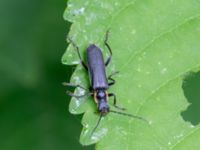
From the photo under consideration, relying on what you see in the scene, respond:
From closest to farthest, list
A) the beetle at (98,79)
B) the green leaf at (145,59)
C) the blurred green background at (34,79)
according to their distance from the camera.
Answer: the green leaf at (145,59)
the beetle at (98,79)
the blurred green background at (34,79)

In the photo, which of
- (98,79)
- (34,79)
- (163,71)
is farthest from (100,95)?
(163,71)

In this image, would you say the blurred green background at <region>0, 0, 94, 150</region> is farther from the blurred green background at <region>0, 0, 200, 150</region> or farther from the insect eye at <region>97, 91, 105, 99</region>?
the insect eye at <region>97, 91, 105, 99</region>

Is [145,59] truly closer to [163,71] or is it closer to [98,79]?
[163,71]

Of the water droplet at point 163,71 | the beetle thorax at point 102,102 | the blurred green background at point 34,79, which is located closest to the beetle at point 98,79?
the beetle thorax at point 102,102

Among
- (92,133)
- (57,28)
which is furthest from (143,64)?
(57,28)

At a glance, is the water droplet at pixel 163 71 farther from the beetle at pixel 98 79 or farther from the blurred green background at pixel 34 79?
the blurred green background at pixel 34 79

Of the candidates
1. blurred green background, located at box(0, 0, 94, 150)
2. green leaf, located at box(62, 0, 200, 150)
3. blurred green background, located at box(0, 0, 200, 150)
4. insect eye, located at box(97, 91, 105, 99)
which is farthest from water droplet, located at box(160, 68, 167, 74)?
blurred green background, located at box(0, 0, 94, 150)
